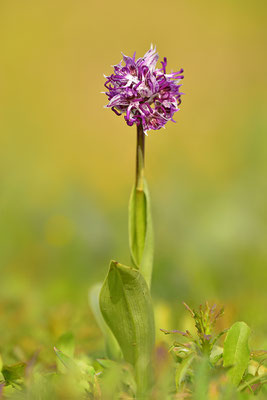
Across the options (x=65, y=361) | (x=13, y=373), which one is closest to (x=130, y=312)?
(x=65, y=361)

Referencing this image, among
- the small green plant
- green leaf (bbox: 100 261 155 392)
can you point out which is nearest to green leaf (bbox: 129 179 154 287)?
green leaf (bbox: 100 261 155 392)

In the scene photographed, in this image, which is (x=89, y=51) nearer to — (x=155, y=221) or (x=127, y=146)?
(x=127, y=146)

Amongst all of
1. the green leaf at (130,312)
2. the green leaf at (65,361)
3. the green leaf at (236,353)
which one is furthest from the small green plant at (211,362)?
the green leaf at (65,361)

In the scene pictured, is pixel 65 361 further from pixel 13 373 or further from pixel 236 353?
pixel 236 353

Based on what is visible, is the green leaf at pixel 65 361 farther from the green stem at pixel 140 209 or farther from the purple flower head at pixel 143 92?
the purple flower head at pixel 143 92

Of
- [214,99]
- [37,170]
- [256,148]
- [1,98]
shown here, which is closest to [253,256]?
[256,148]
